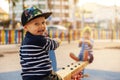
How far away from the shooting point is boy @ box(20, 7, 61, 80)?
4.15 meters

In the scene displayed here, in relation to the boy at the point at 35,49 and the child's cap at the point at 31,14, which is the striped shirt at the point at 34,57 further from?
the child's cap at the point at 31,14

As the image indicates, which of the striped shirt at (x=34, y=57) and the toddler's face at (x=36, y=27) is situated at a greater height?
the toddler's face at (x=36, y=27)

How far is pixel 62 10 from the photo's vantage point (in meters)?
95.6

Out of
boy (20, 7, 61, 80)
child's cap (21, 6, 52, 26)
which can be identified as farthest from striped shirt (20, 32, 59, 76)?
child's cap (21, 6, 52, 26)

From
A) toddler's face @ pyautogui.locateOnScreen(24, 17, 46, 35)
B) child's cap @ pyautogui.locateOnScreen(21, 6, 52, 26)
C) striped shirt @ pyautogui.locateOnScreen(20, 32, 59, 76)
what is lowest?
striped shirt @ pyautogui.locateOnScreen(20, 32, 59, 76)

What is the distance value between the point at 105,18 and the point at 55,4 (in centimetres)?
4363

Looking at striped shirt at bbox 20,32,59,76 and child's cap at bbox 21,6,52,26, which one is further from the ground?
child's cap at bbox 21,6,52,26

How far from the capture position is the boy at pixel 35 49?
13.6 ft

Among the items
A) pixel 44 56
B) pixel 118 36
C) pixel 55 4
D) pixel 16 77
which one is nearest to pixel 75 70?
pixel 16 77

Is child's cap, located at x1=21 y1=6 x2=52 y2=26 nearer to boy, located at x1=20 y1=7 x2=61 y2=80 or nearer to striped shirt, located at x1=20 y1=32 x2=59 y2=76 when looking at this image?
boy, located at x1=20 y1=7 x2=61 y2=80

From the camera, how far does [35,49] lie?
4188mm

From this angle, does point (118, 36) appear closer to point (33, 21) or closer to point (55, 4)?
point (33, 21)

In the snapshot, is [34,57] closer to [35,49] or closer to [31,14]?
[35,49]

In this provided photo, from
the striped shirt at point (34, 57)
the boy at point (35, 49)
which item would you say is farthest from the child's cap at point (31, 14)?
the striped shirt at point (34, 57)
